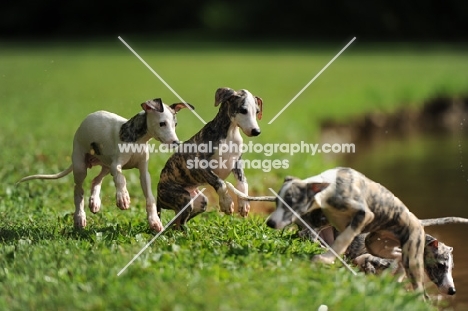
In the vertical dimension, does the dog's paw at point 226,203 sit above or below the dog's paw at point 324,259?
above

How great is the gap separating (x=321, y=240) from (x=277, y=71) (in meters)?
19.6

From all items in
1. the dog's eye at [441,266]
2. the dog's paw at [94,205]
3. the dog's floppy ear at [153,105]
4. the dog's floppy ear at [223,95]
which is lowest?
the dog's eye at [441,266]

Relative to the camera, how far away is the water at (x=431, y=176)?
8.55 m

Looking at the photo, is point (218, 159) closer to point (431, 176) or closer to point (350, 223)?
point (350, 223)

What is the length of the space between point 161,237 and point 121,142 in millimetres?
809

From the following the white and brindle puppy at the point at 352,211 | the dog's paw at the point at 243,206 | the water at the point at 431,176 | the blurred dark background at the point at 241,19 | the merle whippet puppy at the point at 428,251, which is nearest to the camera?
the white and brindle puppy at the point at 352,211

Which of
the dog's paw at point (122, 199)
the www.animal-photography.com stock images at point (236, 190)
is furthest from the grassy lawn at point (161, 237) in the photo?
the dog's paw at point (122, 199)

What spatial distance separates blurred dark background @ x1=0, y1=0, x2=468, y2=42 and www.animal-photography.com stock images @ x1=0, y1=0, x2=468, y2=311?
7002mm

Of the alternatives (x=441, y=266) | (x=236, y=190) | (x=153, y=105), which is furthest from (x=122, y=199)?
(x=441, y=266)

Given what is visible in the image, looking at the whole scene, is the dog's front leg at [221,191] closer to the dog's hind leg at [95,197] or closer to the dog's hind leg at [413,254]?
the dog's hind leg at [95,197]

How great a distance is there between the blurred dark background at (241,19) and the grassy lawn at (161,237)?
11.8 meters

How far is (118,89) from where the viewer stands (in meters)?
20.2

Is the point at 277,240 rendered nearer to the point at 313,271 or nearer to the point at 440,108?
the point at 313,271

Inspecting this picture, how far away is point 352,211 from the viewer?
20.2ft
